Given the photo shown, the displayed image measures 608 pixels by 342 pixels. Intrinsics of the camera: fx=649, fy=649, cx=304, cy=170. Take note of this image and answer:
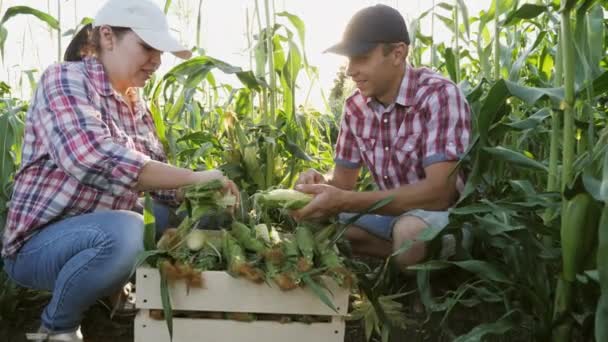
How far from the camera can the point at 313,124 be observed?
11.6ft

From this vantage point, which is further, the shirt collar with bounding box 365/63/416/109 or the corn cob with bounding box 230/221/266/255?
the shirt collar with bounding box 365/63/416/109

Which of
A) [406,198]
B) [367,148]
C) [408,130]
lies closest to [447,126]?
[408,130]

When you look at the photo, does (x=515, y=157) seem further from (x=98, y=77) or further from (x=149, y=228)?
(x=98, y=77)

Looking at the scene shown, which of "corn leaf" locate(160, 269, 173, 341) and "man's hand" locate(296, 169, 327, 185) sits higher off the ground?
"man's hand" locate(296, 169, 327, 185)

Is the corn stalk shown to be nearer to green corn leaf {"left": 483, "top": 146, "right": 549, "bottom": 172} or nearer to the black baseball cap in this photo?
green corn leaf {"left": 483, "top": 146, "right": 549, "bottom": 172}

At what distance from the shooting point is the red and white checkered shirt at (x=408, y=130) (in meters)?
2.39

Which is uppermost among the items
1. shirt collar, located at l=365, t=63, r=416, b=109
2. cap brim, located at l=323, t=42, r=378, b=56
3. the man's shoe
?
cap brim, located at l=323, t=42, r=378, b=56

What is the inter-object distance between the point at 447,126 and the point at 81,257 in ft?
4.43

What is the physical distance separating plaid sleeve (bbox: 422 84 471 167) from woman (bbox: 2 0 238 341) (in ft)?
2.51

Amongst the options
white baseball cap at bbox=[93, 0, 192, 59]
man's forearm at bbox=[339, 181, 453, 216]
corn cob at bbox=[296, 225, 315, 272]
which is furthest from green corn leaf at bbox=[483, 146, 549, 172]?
white baseball cap at bbox=[93, 0, 192, 59]

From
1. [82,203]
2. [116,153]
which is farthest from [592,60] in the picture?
[82,203]

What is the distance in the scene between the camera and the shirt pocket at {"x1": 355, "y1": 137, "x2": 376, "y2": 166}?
2.69m

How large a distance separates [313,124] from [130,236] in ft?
5.26

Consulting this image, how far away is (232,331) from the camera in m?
1.96
